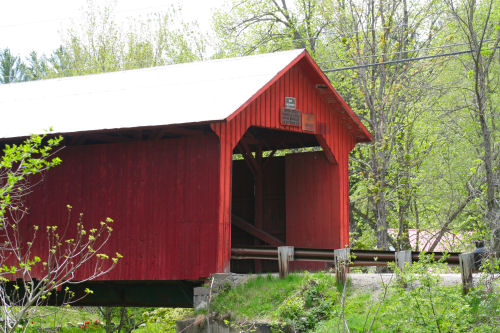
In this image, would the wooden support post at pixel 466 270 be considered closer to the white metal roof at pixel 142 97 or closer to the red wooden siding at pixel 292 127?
the red wooden siding at pixel 292 127

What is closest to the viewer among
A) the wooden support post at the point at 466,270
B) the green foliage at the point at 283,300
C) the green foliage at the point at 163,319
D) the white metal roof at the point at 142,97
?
the wooden support post at the point at 466,270

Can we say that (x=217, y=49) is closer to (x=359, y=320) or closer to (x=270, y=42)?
(x=270, y=42)

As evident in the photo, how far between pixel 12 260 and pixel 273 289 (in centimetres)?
661

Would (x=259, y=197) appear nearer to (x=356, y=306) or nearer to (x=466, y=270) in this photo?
(x=356, y=306)

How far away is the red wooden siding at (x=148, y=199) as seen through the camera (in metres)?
15.1

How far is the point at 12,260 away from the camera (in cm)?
1667

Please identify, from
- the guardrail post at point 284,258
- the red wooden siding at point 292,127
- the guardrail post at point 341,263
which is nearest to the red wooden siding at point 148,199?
the red wooden siding at point 292,127

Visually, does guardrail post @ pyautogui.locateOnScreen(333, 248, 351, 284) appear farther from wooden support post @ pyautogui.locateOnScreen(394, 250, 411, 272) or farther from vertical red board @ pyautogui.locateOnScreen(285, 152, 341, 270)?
vertical red board @ pyautogui.locateOnScreen(285, 152, 341, 270)

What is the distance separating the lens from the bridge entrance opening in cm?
1822

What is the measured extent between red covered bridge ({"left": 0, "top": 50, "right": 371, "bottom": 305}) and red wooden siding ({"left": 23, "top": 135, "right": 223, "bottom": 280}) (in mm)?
23

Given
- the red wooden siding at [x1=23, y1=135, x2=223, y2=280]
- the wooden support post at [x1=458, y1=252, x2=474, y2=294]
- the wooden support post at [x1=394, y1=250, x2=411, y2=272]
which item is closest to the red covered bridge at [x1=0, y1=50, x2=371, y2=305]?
the red wooden siding at [x1=23, y1=135, x2=223, y2=280]

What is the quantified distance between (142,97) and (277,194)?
476cm

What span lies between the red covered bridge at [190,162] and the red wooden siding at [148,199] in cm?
2

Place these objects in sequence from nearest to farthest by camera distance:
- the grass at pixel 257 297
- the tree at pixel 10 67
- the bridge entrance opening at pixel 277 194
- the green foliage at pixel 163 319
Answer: the grass at pixel 257 297
the bridge entrance opening at pixel 277 194
the green foliage at pixel 163 319
the tree at pixel 10 67
